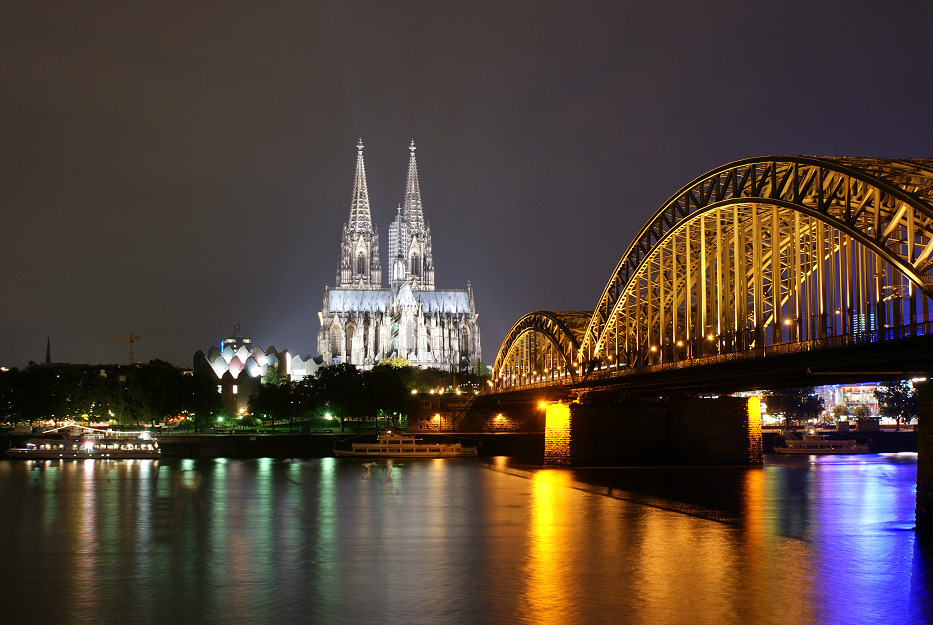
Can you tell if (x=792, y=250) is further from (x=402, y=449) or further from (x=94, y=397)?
(x=94, y=397)

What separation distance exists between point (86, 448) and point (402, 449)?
30.6 meters

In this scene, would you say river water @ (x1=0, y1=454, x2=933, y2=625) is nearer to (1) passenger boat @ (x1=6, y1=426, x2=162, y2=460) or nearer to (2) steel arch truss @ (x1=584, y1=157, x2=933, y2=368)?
(2) steel arch truss @ (x1=584, y1=157, x2=933, y2=368)

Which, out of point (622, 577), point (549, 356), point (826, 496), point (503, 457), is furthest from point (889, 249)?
point (549, 356)

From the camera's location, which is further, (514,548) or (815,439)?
(815,439)

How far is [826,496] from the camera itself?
64.0m

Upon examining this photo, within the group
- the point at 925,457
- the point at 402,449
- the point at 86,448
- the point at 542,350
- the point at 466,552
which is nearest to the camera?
the point at 925,457

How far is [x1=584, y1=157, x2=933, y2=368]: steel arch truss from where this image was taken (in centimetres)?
4250

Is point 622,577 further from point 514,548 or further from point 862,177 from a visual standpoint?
point 862,177

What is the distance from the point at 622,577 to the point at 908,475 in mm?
53400

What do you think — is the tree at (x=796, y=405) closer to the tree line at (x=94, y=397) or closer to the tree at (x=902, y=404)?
the tree at (x=902, y=404)

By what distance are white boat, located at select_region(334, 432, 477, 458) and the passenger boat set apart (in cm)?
1881

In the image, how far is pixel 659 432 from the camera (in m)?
84.3

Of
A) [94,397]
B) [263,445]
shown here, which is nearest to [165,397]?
[94,397]

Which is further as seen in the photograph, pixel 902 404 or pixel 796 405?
pixel 796 405
